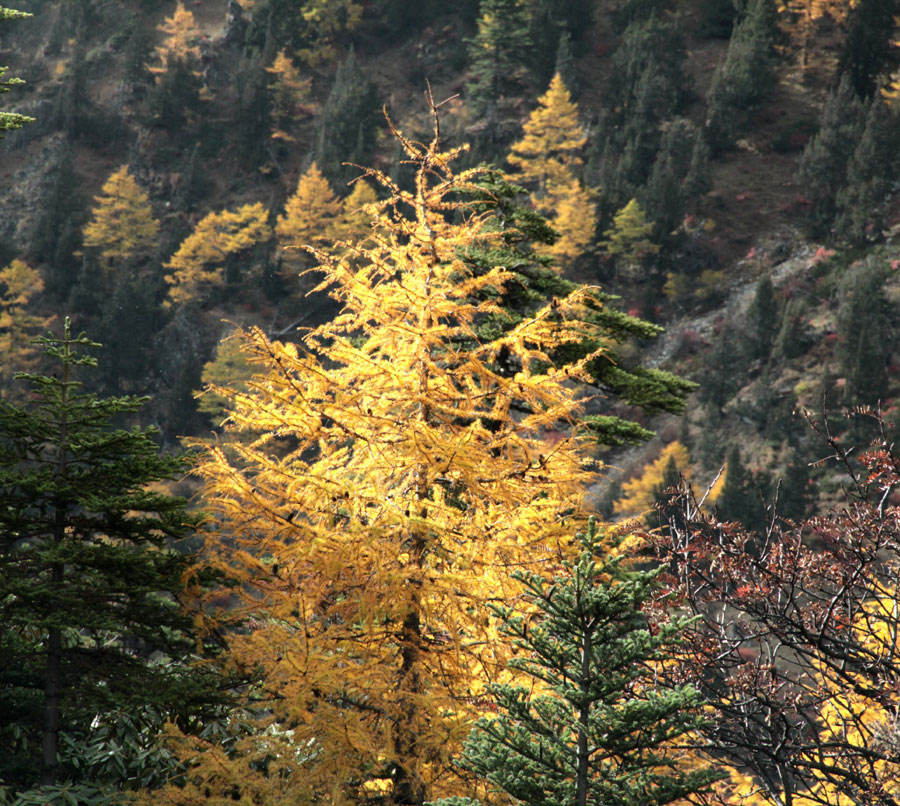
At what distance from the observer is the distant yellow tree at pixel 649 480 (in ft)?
141

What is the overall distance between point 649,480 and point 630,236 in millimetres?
16592

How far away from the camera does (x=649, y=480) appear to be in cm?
4488

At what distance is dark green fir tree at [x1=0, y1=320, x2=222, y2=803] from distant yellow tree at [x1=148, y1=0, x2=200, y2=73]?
74374 millimetres

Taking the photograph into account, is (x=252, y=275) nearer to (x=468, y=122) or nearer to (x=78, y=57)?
(x=468, y=122)

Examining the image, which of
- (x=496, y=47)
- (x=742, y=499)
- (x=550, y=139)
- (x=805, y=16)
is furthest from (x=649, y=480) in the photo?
(x=496, y=47)

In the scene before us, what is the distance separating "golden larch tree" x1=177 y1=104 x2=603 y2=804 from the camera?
774cm

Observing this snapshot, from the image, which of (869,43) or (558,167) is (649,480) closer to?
(558,167)

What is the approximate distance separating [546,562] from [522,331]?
217cm

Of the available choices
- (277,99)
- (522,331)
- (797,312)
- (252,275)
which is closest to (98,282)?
(252,275)

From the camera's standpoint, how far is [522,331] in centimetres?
875

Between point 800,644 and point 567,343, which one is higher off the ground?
point 567,343

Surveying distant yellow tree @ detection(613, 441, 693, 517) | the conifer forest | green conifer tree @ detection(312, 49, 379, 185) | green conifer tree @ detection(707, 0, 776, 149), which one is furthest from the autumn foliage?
green conifer tree @ detection(312, 49, 379, 185)

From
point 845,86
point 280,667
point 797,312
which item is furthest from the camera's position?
point 845,86

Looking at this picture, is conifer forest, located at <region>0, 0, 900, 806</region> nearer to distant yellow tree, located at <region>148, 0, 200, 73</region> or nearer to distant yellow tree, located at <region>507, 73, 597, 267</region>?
distant yellow tree, located at <region>507, 73, 597, 267</region>
